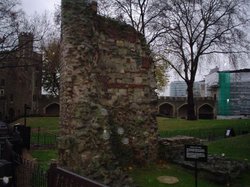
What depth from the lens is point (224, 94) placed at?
57781mm

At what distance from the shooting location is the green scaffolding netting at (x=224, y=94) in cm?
5741

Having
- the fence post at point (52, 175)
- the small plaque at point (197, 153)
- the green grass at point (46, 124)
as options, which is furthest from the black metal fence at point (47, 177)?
the green grass at point (46, 124)

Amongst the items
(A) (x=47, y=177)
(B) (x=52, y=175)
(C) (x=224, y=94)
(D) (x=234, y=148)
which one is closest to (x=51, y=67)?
(C) (x=224, y=94)

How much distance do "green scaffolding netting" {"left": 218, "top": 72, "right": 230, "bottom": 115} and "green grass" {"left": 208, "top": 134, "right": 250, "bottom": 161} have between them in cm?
3890

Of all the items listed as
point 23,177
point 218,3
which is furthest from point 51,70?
point 23,177

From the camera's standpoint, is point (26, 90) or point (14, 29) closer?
point (14, 29)

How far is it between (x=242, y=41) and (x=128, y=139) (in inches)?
1040

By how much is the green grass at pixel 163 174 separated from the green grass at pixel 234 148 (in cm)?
397

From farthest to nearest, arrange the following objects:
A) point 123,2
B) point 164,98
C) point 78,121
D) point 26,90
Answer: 1. point 164,98
2. point 26,90
3. point 123,2
4. point 78,121

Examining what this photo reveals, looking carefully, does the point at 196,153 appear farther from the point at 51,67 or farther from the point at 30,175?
the point at 51,67

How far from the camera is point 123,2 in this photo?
34375mm

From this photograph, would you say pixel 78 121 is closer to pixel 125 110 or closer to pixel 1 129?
pixel 125 110

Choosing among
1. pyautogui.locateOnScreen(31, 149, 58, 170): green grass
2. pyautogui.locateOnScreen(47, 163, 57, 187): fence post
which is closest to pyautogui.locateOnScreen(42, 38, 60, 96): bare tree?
pyautogui.locateOnScreen(31, 149, 58, 170): green grass

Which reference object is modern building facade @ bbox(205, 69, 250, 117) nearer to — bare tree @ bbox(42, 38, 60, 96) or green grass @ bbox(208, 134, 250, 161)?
bare tree @ bbox(42, 38, 60, 96)
